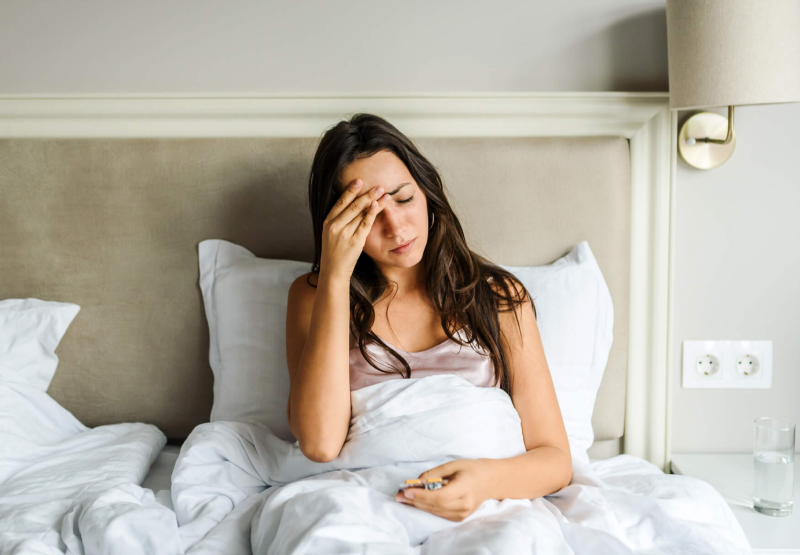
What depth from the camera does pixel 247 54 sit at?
53.9 inches

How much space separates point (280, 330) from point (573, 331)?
65 cm

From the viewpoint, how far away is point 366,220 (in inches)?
40.0

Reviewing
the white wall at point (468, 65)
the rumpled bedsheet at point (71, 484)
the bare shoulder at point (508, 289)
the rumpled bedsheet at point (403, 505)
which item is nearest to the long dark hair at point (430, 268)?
the bare shoulder at point (508, 289)

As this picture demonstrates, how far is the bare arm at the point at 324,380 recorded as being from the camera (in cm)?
99

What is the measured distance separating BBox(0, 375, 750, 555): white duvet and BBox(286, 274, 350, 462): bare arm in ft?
0.12

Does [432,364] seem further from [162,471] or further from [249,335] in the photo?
[162,471]

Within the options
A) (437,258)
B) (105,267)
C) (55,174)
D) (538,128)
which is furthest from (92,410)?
(538,128)

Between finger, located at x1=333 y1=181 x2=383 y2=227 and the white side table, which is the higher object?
finger, located at x1=333 y1=181 x2=383 y2=227

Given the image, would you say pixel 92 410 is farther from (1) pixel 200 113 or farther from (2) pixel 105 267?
(1) pixel 200 113

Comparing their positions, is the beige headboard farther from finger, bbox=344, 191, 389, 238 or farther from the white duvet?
finger, bbox=344, 191, 389, 238

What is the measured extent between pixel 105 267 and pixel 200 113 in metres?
0.43

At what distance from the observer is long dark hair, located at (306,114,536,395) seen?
1.08 metres

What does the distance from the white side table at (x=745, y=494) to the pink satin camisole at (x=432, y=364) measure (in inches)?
21.9

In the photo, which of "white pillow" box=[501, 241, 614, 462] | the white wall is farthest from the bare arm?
the white wall
